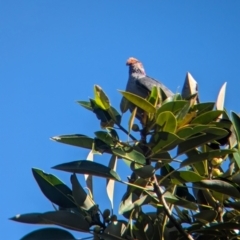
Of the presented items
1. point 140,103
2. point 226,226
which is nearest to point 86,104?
point 140,103

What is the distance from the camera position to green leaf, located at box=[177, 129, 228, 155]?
2837 millimetres

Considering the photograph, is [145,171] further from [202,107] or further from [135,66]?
[135,66]

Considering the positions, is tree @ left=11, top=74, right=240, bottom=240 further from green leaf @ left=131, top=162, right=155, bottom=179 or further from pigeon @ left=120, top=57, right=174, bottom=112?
pigeon @ left=120, top=57, right=174, bottom=112

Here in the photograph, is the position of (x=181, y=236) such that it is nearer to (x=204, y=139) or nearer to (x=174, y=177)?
(x=174, y=177)

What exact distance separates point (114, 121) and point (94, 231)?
0.52m

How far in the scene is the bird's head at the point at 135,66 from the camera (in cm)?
777

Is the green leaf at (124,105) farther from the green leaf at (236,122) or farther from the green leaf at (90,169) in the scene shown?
the green leaf at (236,122)

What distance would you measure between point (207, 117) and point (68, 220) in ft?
2.62

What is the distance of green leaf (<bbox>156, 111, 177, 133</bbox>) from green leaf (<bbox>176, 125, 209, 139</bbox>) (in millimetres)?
53

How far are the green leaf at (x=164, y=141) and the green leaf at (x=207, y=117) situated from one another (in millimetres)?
215

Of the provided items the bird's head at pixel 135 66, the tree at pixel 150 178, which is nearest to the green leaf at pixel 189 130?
the tree at pixel 150 178

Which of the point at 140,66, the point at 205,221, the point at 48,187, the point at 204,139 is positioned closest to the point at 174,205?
the point at 205,221

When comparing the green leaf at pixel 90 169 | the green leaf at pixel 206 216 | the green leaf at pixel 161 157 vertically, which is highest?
the green leaf at pixel 90 169

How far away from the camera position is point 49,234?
295 cm
